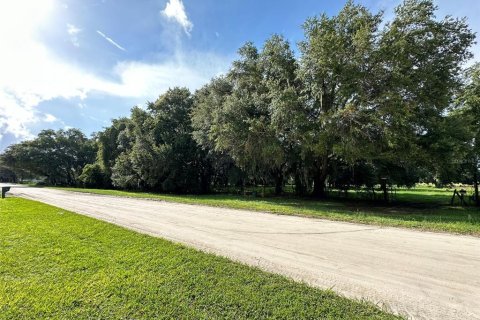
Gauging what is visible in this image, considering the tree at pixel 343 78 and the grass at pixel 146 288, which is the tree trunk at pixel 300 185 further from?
the grass at pixel 146 288

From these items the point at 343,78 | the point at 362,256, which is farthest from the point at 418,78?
the point at 362,256

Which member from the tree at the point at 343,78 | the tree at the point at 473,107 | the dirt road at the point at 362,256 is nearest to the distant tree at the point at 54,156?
the tree at the point at 343,78

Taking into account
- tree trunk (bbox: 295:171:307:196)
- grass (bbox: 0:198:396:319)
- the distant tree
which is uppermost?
the distant tree

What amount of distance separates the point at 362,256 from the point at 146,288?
408 centimetres

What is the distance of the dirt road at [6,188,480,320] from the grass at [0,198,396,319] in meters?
0.54

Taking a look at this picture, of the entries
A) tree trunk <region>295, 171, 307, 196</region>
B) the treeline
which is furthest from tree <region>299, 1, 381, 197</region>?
tree trunk <region>295, 171, 307, 196</region>

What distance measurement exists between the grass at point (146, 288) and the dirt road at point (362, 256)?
0.54 metres

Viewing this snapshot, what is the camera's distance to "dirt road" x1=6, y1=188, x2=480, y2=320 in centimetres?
352

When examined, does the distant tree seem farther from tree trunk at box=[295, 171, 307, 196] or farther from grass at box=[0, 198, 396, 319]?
grass at box=[0, 198, 396, 319]

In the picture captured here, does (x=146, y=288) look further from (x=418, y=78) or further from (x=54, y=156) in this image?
(x=54, y=156)

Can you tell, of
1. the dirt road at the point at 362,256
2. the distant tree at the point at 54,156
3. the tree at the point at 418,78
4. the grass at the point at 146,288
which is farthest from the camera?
the distant tree at the point at 54,156

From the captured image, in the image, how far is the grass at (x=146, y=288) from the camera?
10.1 ft

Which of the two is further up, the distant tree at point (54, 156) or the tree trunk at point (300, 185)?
the distant tree at point (54, 156)

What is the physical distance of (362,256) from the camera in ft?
16.9
